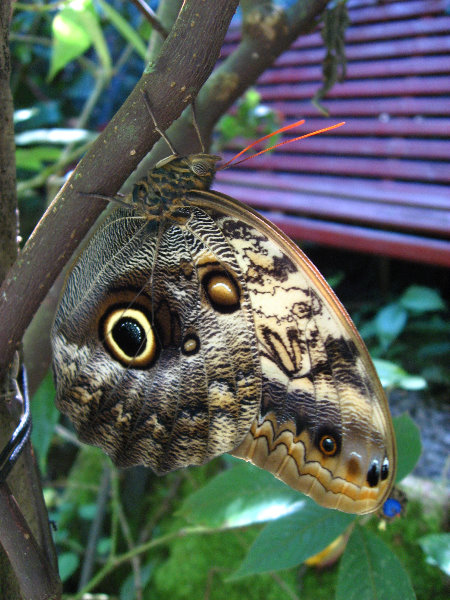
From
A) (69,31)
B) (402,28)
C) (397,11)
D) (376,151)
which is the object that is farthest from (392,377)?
(397,11)

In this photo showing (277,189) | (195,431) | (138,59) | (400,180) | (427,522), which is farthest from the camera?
(138,59)

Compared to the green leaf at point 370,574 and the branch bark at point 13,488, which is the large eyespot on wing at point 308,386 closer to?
the green leaf at point 370,574

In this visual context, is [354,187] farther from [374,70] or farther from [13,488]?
[13,488]

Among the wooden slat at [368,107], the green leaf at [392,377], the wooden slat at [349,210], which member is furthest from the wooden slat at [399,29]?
the green leaf at [392,377]

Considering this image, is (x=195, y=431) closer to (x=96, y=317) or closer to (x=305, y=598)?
(x=96, y=317)

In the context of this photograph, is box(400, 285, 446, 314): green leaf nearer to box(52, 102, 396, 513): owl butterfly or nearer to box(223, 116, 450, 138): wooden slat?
box(223, 116, 450, 138): wooden slat

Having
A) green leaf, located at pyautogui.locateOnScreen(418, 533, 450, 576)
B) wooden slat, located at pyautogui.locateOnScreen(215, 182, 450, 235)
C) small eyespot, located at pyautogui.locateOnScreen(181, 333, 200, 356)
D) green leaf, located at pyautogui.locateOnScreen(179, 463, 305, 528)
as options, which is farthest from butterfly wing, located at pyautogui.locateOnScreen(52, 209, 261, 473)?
wooden slat, located at pyautogui.locateOnScreen(215, 182, 450, 235)

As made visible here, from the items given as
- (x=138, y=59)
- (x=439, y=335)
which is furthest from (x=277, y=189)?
(x=138, y=59)
